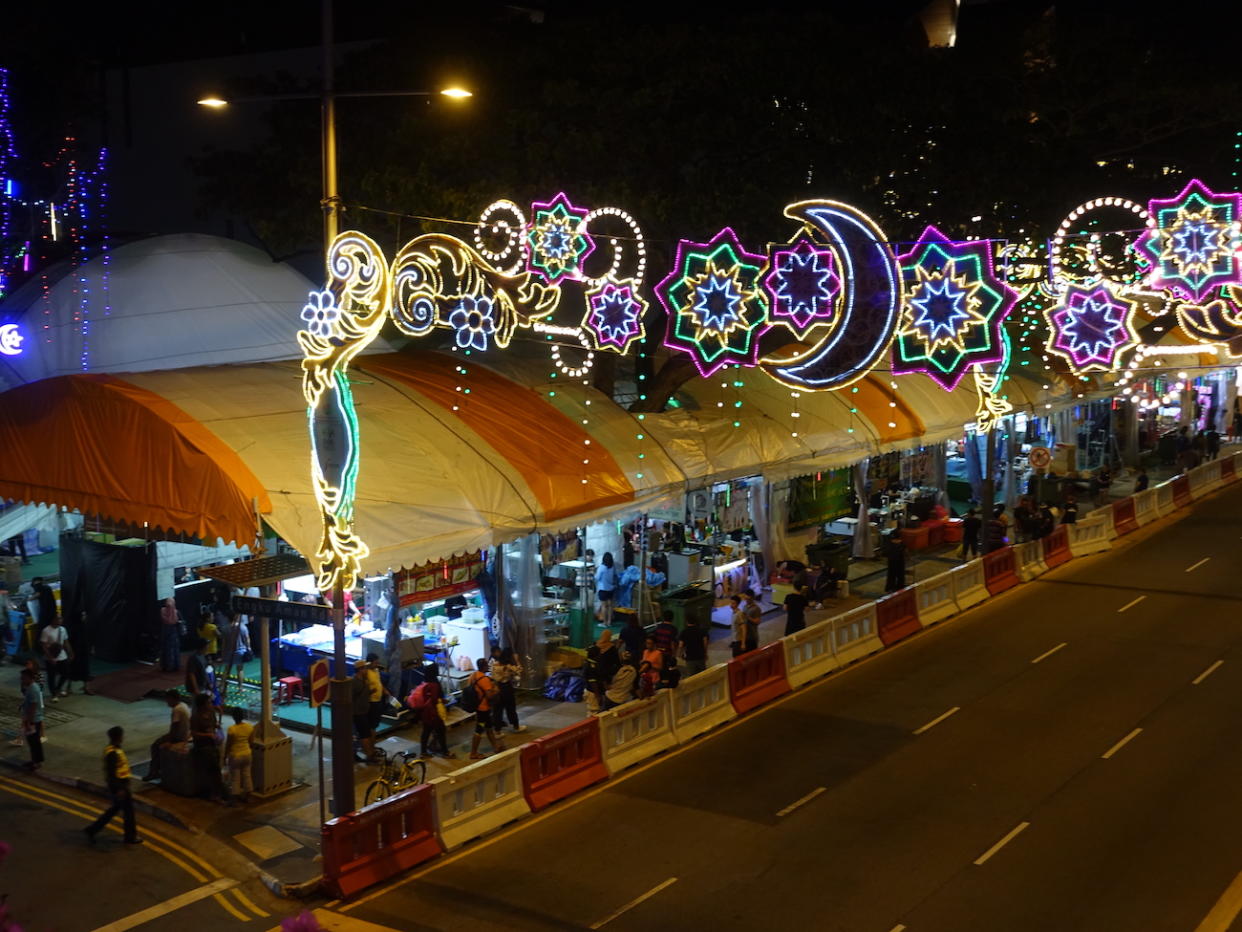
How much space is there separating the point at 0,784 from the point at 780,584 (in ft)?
49.9

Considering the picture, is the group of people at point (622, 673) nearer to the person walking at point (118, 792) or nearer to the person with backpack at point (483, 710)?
the person with backpack at point (483, 710)

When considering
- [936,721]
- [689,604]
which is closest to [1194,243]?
[936,721]

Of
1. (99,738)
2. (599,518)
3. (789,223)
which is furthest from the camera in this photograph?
(789,223)

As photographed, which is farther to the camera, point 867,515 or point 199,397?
point 867,515

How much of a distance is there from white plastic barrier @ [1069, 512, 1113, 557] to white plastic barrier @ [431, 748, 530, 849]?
62.2ft

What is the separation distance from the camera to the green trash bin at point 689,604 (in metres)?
23.6

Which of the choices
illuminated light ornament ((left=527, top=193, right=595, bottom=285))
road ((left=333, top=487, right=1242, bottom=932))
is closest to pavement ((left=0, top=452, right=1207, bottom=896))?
road ((left=333, top=487, right=1242, bottom=932))

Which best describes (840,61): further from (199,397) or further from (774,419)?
(199,397)

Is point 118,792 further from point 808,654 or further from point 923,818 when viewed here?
point 808,654

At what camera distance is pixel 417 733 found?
1894 cm

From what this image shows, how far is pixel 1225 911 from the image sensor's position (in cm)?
1200

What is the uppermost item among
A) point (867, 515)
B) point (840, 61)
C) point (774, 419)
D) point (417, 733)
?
point (840, 61)

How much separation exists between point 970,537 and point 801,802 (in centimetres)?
1636

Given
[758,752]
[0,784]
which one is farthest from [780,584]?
[0,784]
